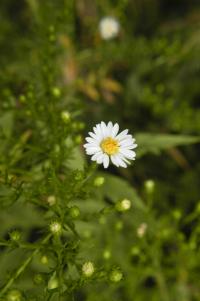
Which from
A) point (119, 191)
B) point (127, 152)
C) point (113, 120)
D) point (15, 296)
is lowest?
point (15, 296)

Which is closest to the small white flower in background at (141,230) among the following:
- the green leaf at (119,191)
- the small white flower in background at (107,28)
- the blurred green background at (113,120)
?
the blurred green background at (113,120)

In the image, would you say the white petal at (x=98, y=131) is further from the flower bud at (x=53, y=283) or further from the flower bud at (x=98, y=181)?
the flower bud at (x=53, y=283)

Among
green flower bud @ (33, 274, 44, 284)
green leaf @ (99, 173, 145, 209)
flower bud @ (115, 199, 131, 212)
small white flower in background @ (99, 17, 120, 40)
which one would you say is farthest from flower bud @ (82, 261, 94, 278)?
small white flower in background @ (99, 17, 120, 40)

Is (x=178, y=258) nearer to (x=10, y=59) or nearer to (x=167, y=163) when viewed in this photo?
(x=167, y=163)

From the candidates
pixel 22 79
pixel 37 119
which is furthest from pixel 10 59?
pixel 37 119

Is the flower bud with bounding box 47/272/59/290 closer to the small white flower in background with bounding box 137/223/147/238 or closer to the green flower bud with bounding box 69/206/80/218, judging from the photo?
the green flower bud with bounding box 69/206/80/218

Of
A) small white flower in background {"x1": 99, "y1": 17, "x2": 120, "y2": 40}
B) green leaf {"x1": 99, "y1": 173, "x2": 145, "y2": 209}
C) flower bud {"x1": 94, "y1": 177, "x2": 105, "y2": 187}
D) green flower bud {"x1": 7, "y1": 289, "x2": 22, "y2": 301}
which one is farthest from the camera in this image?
small white flower in background {"x1": 99, "y1": 17, "x2": 120, "y2": 40}

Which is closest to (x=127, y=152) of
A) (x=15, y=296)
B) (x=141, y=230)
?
(x=15, y=296)

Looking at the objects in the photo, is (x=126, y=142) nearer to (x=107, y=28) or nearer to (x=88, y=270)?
(x=88, y=270)
